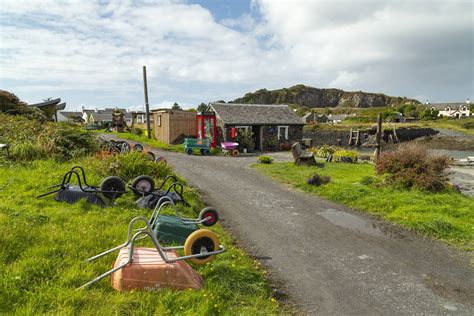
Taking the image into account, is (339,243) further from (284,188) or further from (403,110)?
(403,110)

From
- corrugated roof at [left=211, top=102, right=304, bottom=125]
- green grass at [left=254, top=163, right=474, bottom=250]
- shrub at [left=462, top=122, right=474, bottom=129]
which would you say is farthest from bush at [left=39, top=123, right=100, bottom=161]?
shrub at [left=462, top=122, right=474, bottom=129]

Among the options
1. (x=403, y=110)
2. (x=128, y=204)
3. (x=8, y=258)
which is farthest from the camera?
(x=403, y=110)

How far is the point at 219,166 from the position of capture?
674 inches

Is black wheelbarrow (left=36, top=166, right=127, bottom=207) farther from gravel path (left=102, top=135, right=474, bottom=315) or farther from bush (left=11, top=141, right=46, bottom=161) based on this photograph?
bush (left=11, top=141, right=46, bottom=161)

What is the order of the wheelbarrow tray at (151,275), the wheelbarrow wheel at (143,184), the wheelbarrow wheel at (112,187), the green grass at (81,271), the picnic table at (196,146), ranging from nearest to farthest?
the green grass at (81,271) → the wheelbarrow tray at (151,275) → the wheelbarrow wheel at (112,187) → the wheelbarrow wheel at (143,184) → the picnic table at (196,146)

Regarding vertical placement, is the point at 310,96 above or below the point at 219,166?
above

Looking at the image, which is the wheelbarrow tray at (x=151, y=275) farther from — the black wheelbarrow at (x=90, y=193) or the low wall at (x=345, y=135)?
the low wall at (x=345, y=135)

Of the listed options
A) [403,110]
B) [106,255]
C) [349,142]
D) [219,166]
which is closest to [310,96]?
[403,110]

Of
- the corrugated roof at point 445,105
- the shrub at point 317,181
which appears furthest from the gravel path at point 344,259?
the corrugated roof at point 445,105

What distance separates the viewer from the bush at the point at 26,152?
11102 millimetres

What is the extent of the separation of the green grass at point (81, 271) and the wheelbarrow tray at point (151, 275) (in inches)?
3.9

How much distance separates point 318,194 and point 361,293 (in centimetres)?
655

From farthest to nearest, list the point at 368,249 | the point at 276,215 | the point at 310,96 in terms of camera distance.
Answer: the point at 310,96, the point at 276,215, the point at 368,249

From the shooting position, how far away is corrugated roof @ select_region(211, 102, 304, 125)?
2591 centimetres
